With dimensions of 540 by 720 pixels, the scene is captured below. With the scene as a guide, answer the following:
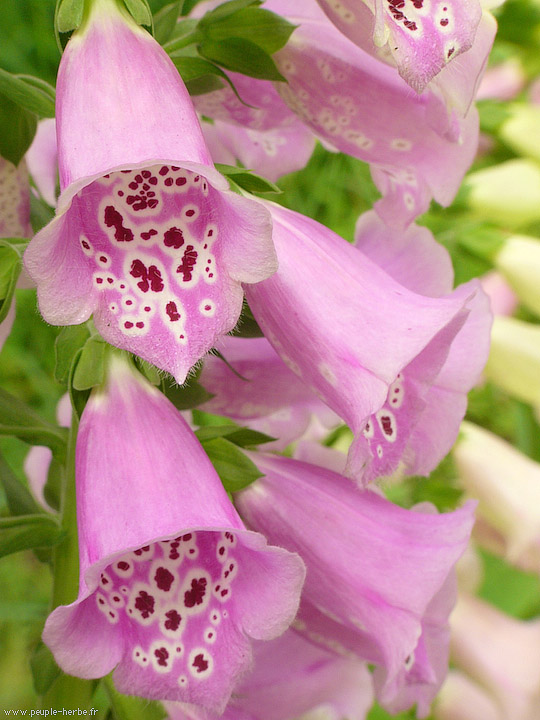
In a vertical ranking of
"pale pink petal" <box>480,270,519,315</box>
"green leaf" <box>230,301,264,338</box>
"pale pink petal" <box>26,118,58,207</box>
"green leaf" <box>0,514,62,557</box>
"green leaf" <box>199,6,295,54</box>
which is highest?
"green leaf" <box>199,6,295,54</box>

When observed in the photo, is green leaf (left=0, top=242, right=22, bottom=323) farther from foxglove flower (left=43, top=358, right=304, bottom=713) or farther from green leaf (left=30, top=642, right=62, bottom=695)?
green leaf (left=30, top=642, right=62, bottom=695)

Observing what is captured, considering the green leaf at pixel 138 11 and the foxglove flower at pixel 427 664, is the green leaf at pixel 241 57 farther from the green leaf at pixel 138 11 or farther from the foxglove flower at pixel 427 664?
the foxglove flower at pixel 427 664

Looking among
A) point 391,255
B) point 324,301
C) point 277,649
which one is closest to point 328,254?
point 324,301

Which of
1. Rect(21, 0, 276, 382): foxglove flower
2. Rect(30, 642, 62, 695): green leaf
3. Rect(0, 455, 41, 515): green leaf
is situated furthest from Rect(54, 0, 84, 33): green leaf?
Rect(30, 642, 62, 695): green leaf

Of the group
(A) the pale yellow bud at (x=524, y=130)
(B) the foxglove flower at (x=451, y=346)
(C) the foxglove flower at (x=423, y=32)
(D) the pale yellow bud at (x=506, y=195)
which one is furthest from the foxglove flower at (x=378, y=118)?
(A) the pale yellow bud at (x=524, y=130)

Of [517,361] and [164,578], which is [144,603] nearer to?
[164,578]

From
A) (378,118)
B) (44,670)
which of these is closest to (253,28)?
(378,118)

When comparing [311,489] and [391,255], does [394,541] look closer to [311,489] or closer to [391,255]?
[311,489]
